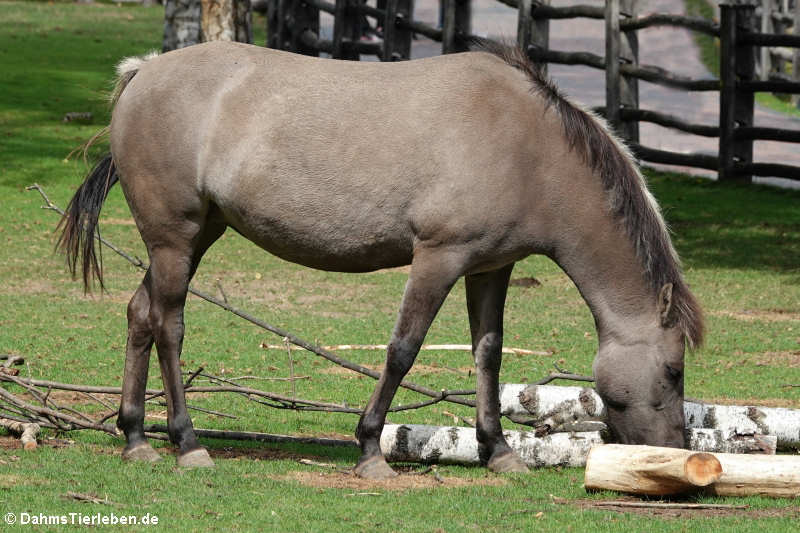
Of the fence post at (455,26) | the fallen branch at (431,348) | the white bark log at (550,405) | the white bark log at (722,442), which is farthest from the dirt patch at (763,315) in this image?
the fence post at (455,26)

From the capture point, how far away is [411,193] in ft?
20.1

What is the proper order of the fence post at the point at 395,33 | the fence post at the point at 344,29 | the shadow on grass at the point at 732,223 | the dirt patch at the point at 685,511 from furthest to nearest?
1. the fence post at the point at 344,29
2. the fence post at the point at 395,33
3. the shadow on grass at the point at 732,223
4. the dirt patch at the point at 685,511

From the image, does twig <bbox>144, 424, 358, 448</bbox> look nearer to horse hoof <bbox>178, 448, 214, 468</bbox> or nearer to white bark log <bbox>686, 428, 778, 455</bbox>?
horse hoof <bbox>178, 448, 214, 468</bbox>

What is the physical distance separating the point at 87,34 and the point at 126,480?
2651cm

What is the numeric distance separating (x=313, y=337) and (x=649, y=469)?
4964 mm

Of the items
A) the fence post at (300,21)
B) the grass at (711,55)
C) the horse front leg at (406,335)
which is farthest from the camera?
the grass at (711,55)

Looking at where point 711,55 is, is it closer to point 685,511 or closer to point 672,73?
point 672,73

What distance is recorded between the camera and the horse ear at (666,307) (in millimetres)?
6121

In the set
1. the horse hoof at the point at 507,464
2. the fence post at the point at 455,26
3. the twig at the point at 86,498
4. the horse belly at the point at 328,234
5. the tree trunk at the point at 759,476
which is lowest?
the horse hoof at the point at 507,464

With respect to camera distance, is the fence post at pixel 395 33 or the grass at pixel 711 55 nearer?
the fence post at pixel 395 33

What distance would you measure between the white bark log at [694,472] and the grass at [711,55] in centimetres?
1976

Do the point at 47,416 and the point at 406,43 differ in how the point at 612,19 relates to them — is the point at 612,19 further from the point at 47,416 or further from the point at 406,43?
the point at 47,416

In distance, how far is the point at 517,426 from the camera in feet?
25.6

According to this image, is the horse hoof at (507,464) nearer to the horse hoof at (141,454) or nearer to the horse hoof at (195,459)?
the horse hoof at (195,459)
